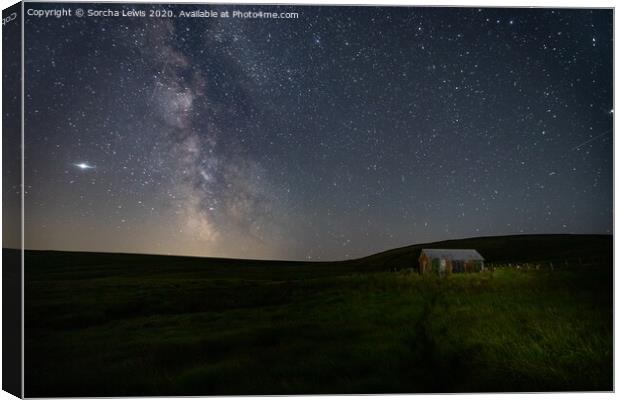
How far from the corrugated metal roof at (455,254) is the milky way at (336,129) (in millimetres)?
242

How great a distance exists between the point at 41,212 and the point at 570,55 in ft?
26.4

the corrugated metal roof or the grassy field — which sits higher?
the corrugated metal roof

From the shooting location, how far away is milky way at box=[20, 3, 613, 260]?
6.73m

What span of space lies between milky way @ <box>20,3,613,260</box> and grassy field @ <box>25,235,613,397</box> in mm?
439

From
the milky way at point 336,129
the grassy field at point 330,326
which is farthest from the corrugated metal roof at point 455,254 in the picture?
the milky way at point 336,129

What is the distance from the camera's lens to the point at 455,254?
23.1 ft

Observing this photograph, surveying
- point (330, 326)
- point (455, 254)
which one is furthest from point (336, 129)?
point (330, 326)

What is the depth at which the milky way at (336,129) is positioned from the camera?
6.73 m

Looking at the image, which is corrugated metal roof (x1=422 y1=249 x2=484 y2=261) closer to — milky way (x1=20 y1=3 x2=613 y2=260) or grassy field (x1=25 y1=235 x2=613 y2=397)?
grassy field (x1=25 y1=235 x2=613 y2=397)

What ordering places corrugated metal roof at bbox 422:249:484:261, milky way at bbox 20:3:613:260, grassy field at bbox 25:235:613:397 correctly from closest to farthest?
grassy field at bbox 25:235:613:397, milky way at bbox 20:3:613:260, corrugated metal roof at bbox 422:249:484:261

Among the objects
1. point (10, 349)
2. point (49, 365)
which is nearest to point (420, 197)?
point (49, 365)

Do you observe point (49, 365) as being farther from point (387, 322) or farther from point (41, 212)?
point (387, 322)

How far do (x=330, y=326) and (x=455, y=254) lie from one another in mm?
2168

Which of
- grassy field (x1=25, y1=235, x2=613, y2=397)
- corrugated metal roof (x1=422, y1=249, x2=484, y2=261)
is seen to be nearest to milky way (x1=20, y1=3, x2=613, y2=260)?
corrugated metal roof (x1=422, y1=249, x2=484, y2=261)
